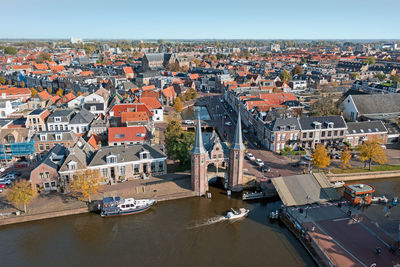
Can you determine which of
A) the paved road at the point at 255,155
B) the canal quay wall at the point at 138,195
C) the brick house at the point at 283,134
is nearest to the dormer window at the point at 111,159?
the canal quay wall at the point at 138,195

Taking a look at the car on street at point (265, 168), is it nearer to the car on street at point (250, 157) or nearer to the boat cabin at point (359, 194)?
the car on street at point (250, 157)

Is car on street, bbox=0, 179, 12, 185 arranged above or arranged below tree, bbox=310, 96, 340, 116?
below

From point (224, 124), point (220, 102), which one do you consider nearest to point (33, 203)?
point (224, 124)

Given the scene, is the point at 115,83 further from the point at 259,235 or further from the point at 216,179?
the point at 259,235

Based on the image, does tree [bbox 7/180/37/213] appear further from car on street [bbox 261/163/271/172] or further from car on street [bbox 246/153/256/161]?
car on street [bbox 246/153/256/161]

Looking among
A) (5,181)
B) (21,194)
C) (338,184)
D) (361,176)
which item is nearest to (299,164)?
(338,184)

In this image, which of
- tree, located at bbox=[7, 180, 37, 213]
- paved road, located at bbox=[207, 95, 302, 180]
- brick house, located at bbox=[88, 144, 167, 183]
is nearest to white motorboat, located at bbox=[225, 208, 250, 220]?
paved road, located at bbox=[207, 95, 302, 180]
